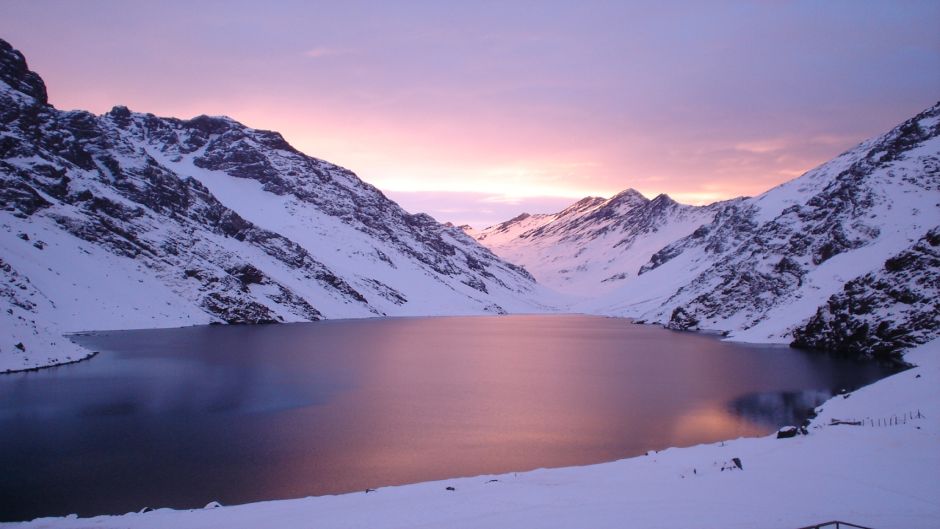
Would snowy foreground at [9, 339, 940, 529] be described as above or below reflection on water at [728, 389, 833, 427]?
above

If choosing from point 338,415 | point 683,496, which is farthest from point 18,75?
point 683,496

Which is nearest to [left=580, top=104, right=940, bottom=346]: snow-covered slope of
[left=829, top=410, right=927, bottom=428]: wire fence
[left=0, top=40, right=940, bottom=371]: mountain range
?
[left=0, top=40, right=940, bottom=371]: mountain range

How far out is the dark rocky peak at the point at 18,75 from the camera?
129750mm

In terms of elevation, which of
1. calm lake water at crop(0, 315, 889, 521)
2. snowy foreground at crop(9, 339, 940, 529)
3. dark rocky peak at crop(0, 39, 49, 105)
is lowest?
calm lake water at crop(0, 315, 889, 521)

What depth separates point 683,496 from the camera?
1978cm

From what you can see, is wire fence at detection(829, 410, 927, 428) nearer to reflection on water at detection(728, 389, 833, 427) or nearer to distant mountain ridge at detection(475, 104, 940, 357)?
reflection on water at detection(728, 389, 833, 427)

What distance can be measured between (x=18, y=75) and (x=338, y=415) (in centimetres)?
13694

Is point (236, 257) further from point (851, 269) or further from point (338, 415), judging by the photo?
point (851, 269)

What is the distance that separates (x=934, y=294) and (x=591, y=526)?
6231cm

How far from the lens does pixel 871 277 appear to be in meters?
71.7

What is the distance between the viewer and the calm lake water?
90.7ft

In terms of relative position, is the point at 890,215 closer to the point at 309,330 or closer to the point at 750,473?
the point at 750,473

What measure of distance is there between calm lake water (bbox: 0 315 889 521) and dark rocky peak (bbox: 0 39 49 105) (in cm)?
8160

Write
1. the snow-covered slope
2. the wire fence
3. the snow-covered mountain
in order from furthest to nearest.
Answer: the snow-covered slope
the snow-covered mountain
the wire fence
